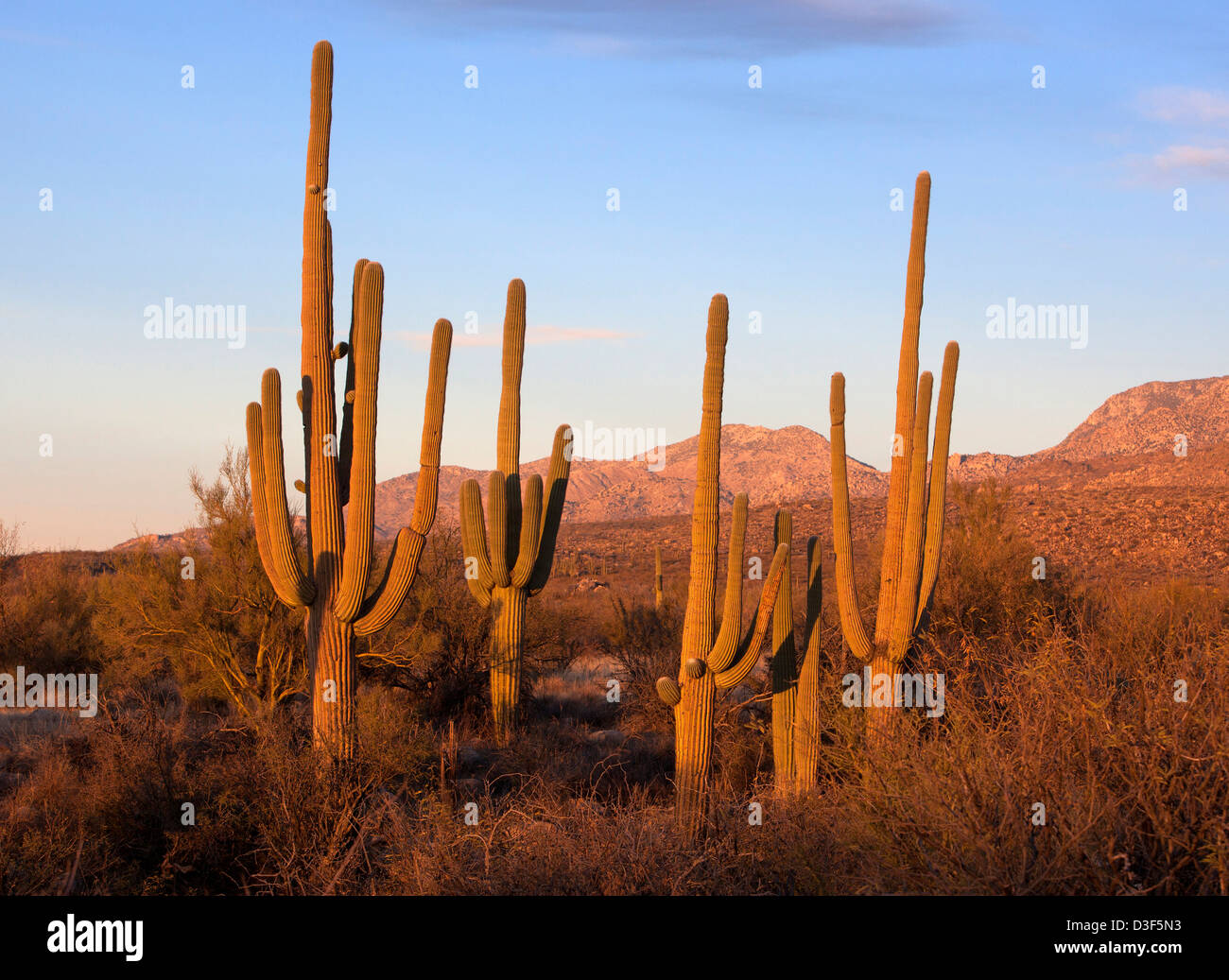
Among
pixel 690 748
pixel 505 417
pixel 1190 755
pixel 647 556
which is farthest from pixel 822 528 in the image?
pixel 1190 755

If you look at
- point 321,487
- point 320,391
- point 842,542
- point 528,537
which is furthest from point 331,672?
point 842,542

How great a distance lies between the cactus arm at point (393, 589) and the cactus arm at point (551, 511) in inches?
143

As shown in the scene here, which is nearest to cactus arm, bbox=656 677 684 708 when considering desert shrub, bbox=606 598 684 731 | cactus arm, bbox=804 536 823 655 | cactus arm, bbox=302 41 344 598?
cactus arm, bbox=804 536 823 655

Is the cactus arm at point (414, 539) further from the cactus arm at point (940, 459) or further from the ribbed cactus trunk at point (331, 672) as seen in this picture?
the cactus arm at point (940, 459)

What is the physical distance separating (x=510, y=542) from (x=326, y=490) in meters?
3.91

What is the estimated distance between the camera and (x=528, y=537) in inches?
529

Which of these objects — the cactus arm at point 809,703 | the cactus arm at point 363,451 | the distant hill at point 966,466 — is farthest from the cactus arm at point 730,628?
the distant hill at point 966,466

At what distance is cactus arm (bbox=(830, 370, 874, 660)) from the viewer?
1034cm

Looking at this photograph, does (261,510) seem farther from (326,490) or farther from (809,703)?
(809,703)

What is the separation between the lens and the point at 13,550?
2072 centimetres

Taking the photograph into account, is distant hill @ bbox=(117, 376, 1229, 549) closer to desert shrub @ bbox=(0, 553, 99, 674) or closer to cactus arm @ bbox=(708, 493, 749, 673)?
desert shrub @ bbox=(0, 553, 99, 674)

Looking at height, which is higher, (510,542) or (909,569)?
(510,542)

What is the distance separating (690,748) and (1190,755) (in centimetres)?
502
